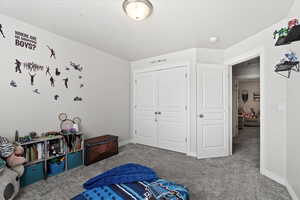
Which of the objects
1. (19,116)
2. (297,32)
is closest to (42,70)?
(19,116)

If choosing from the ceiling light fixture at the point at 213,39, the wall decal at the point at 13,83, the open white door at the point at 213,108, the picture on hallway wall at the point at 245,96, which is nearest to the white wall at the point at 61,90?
the wall decal at the point at 13,83

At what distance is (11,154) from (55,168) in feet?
2.36

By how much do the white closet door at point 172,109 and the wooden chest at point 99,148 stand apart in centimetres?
126

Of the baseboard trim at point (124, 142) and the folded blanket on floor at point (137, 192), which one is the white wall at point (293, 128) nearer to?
the folded blanket on floor at point (137, 192)

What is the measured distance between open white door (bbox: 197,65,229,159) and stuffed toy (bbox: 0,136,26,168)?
10.3ft

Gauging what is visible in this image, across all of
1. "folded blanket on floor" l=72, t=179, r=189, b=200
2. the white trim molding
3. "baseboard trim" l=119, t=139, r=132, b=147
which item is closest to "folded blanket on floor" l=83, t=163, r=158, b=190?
"folded blanket on floor" l=72, t=179, r=189, b=200

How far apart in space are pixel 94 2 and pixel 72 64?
1.49 meters

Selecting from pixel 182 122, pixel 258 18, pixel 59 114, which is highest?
pixel 258 18

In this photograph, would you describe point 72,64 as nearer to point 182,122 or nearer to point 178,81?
point 178,81

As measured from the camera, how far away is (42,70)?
2.46 meters

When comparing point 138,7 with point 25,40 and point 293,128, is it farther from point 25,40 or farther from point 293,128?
point 293,128

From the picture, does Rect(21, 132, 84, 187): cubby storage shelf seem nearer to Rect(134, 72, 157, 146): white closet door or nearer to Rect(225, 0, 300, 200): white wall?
Rect(134, 72, 157, 146): white closet door

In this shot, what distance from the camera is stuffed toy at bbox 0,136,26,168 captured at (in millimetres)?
1788

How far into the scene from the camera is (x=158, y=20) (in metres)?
2.17
